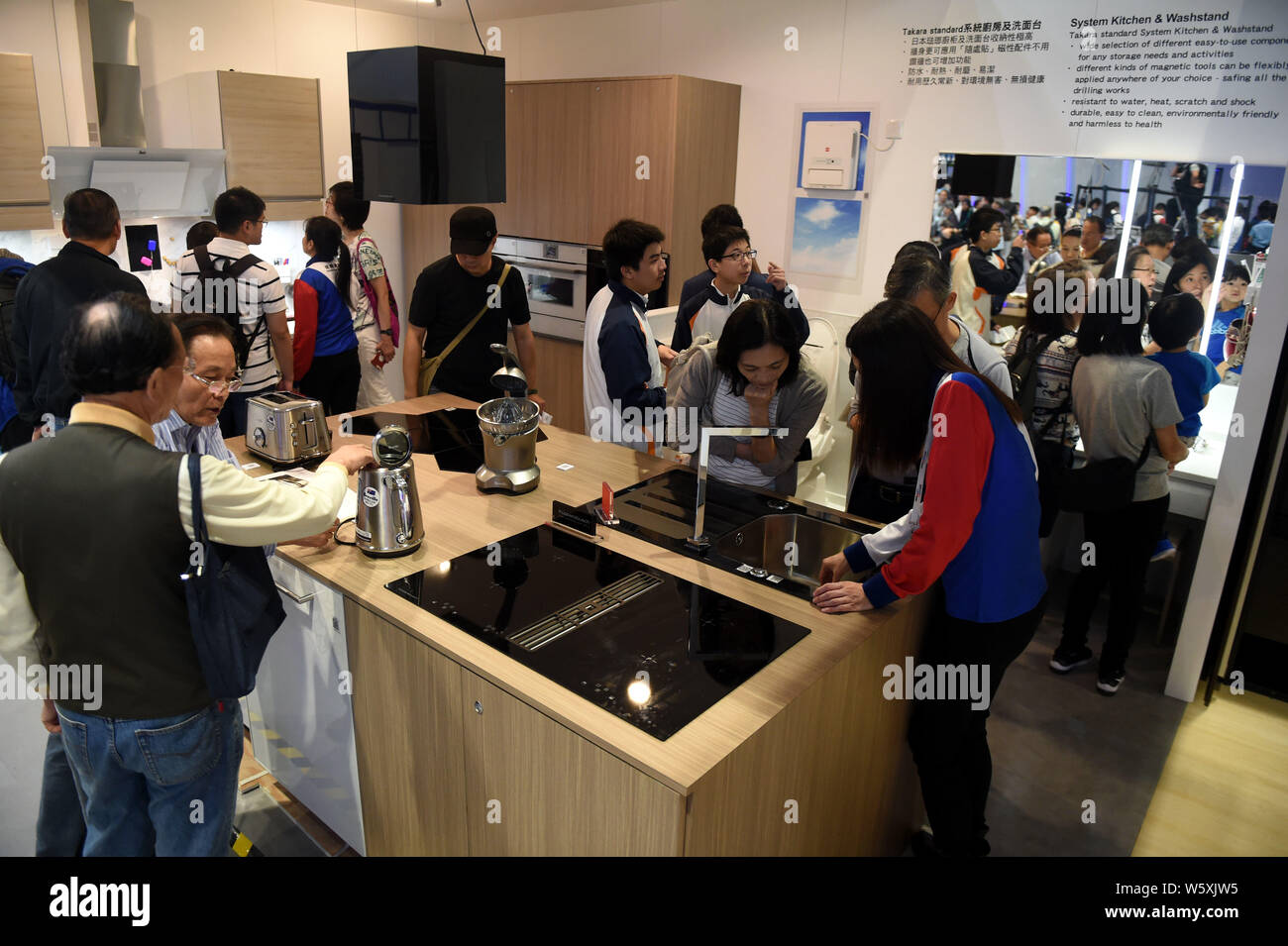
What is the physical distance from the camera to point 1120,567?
3.04 metres

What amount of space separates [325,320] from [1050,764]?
3.27 m

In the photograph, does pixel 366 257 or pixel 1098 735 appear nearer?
pixel 1098 735

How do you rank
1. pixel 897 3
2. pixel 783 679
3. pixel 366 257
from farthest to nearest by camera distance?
pixel 366 257, pixel 897 3, pixel 783 679

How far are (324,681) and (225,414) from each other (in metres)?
1.97

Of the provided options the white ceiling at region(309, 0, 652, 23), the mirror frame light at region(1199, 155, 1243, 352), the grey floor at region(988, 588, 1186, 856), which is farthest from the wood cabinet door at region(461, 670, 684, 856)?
the white ceiling at region(309, 0, 652, 23)

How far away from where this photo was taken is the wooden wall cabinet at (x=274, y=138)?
4457 mm

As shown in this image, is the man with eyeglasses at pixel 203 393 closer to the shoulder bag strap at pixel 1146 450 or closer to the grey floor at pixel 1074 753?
the grey floor at pixel 1074 753

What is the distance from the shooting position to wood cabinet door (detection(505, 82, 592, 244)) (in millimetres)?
4547

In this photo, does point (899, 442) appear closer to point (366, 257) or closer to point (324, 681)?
point (324, 681)

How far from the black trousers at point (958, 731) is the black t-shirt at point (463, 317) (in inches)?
83.2

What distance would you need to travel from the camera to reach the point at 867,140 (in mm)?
3900

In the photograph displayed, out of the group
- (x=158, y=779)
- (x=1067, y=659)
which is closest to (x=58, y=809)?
(x=158, y=779)

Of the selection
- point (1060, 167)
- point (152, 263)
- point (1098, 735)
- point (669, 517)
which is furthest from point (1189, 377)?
point (152, 263)

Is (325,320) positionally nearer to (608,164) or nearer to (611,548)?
(608,164)
